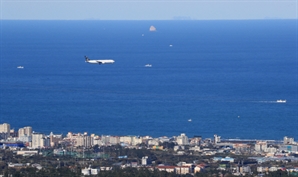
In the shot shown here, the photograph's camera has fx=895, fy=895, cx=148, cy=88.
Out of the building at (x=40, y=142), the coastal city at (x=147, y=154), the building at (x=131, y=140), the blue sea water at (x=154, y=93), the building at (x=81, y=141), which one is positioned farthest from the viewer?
the blue sea water at (x=154, y=93)

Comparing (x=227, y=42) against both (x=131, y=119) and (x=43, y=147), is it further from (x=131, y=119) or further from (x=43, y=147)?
(x=43, y=147)

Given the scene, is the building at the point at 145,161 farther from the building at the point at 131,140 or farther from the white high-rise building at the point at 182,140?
the white high-rise building at the point at 182,140

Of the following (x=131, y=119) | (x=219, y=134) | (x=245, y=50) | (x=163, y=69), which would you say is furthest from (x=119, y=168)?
(x=245, y=50)

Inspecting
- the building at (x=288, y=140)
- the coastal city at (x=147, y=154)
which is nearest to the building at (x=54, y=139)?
the coastal city at (x=147, y=154)

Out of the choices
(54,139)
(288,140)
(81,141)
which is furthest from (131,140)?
(288,140)

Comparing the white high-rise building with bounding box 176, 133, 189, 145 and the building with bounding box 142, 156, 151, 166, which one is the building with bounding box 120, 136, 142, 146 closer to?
the white high-rise building with bounding box 176, 133, 189, 145

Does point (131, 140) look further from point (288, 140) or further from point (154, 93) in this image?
point (154, 93)

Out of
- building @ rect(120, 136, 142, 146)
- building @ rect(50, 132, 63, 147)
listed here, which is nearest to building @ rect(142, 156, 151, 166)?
building @ rect(120, 136, 142, 146)
